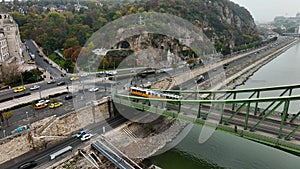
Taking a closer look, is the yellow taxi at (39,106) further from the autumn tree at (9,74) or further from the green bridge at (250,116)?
the autumn tree at (9,74)

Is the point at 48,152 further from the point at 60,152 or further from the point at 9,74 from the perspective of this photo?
the point at 9,74

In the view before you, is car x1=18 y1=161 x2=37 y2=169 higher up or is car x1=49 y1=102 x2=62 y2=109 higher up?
car x1=49 y1=102 x2=62 y2=109

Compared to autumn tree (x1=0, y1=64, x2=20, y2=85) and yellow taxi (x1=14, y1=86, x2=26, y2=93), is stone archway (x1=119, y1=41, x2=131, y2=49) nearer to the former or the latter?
autumn tree (x1=0, y1=64, x2=20, y2=85)

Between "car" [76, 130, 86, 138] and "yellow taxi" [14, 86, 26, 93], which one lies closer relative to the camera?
"car" [76, 130, 86, 138]

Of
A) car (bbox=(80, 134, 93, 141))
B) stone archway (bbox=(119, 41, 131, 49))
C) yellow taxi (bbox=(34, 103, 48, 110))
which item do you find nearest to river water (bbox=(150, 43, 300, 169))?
car (bbox=(80, 134, 93, 141))

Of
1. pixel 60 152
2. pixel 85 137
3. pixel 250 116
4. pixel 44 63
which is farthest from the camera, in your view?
pixel 44 63

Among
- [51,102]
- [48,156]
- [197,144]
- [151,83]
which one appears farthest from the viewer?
[151,83]

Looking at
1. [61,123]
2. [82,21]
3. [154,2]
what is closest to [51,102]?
[61,123]

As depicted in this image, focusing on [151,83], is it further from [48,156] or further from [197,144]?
[48,156]

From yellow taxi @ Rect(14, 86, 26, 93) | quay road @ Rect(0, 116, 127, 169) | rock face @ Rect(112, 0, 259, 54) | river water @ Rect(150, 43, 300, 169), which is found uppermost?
rock face @ Rect(112, 0, 259, 54)

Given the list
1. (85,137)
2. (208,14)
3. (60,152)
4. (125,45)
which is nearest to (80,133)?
(85,137)

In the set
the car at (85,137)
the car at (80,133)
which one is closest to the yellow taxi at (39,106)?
the car at (80,133)
